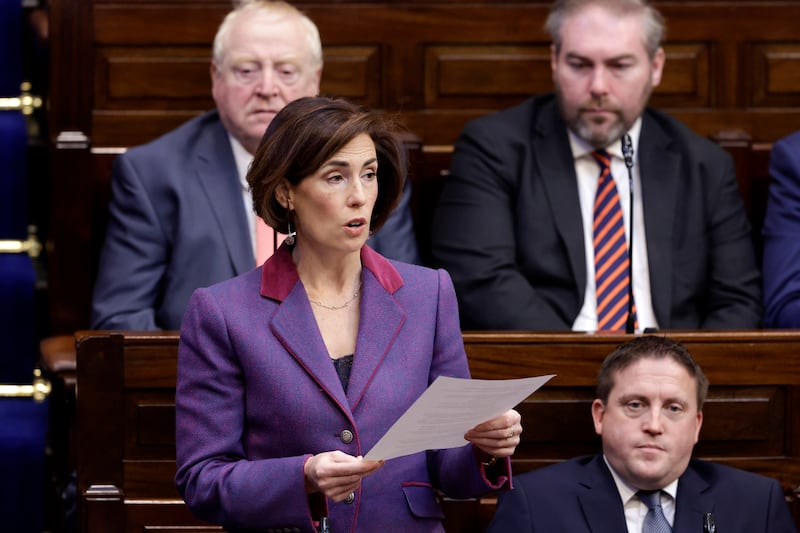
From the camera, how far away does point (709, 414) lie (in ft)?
6.33

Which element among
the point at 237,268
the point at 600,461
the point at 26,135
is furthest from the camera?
the point at 26,135

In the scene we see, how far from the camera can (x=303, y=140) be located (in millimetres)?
1380

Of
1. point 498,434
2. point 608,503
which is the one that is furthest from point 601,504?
point 498,434

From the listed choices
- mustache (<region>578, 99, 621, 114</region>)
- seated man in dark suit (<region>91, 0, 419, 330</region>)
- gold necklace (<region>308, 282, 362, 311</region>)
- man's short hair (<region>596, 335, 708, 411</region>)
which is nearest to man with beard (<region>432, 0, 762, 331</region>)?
mustache (<region>578, 99, 621, 114</region>)

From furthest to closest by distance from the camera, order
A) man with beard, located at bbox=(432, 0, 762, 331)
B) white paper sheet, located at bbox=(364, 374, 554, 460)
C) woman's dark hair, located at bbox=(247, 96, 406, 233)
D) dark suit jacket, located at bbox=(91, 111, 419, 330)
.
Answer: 1. man with beard, located at bbox=(432, 0, 762, 331)
2. dark suit jacket, located at bbox=(91, 111, 419, 330)
3. woman's dark hair, located at bbox=(247, 96, 406, 233)
4. white paper sheet, located at bbox=(364, 374, 554, 460)

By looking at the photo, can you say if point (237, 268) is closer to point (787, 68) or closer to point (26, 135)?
point (26, 135)

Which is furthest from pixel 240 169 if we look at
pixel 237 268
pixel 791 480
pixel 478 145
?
pixel 791 480

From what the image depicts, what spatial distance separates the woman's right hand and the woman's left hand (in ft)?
0.33

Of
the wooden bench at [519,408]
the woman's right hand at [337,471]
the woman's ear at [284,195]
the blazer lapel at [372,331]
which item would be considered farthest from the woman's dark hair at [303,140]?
the wooden bench at [519,408]

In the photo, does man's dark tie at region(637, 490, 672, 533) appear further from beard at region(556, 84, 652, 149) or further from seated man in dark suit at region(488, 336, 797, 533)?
beard at region(556, 84, 652, 149)

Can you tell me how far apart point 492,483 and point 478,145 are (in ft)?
3.71

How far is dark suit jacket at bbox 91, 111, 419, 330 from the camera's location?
7.36ft

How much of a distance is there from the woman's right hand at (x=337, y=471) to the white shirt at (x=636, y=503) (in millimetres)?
604

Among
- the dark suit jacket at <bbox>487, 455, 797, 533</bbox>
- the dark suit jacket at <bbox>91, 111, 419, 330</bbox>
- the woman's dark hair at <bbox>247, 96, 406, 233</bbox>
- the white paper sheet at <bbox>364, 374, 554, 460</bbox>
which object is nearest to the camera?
the white paper sheet at <bbox>364, 374, 554, 460</bbox>
